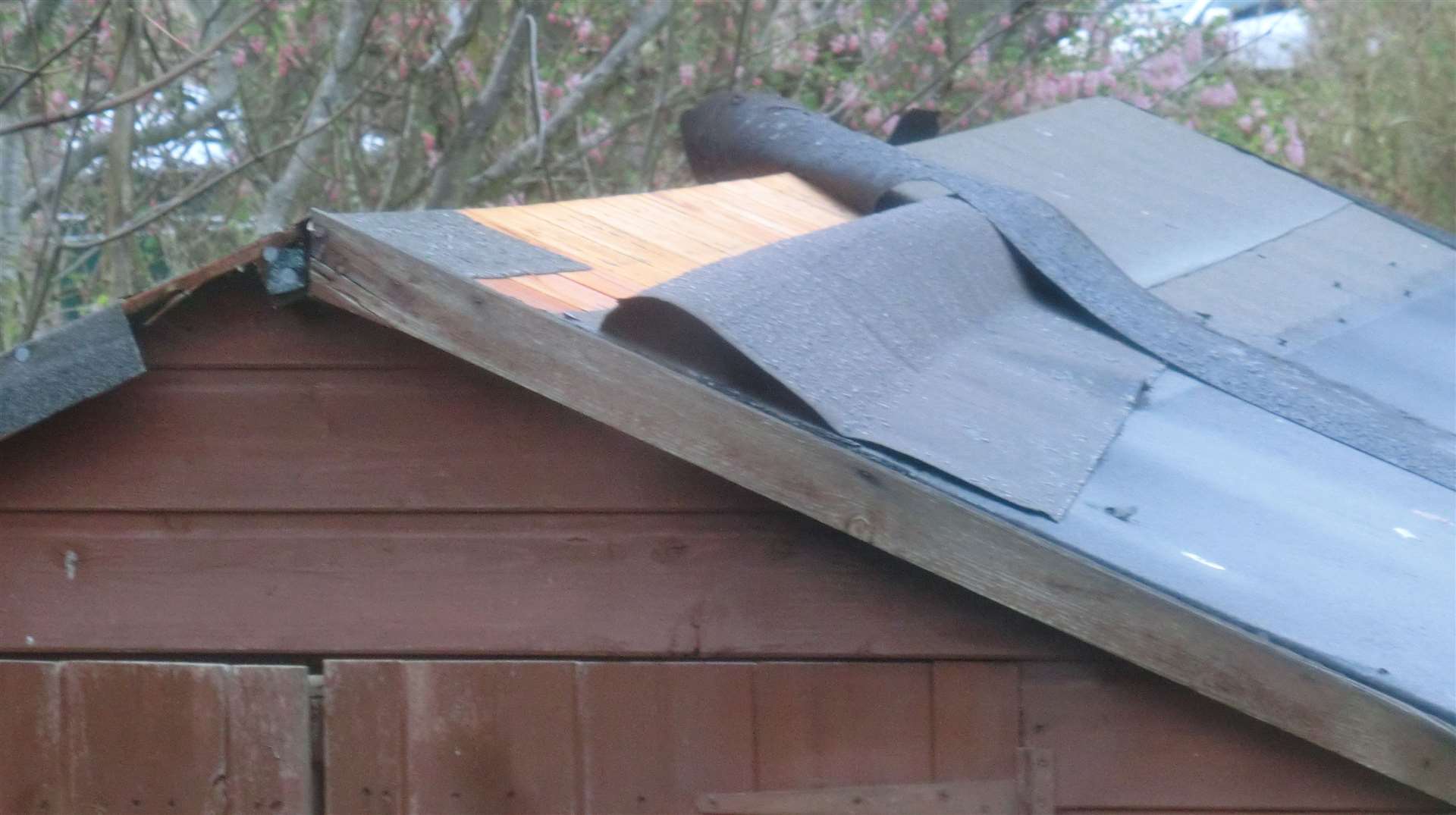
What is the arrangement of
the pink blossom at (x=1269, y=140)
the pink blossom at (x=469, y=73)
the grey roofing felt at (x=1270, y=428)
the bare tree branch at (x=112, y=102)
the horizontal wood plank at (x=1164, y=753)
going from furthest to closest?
the pink blossom at (x=1269, y=140), the pink blossom at (x=469, y=73), the bare tree branch at (x=112, y=102), the horizontal wood plank at (x=1164, y=753), the grey roofing felt at (x=1270, y=428)

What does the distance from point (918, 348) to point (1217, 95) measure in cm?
688

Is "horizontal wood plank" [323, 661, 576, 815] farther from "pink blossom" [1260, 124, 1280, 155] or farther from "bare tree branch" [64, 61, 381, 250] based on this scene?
"pink blossom" [1260, 124, 1280, 155]

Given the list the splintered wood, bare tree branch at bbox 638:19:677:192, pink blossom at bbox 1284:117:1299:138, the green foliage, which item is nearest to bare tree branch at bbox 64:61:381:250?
the green foliage

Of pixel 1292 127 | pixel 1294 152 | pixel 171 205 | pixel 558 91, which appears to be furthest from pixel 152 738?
pixel 1292 127

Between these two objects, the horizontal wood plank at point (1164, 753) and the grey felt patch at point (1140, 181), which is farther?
the grey felt patch at point (1140, 181)

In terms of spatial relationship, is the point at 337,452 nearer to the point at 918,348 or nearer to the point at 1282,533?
the point at 918,348

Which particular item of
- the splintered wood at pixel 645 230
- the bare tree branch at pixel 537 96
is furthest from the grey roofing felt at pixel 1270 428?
the bare tree branch at pixel 537 96

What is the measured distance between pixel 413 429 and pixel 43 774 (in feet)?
2.66

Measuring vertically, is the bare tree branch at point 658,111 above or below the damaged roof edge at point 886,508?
above

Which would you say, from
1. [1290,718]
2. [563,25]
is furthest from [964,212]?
[563,25]

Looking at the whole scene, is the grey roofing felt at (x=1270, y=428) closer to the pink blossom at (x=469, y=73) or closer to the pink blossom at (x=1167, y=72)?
the pink blossom at (x=469, y=73)

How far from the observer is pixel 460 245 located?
84.1 inches

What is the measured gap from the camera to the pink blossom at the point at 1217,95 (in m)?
8.30

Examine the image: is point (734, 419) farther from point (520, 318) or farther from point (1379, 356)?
point (1379, 356)
